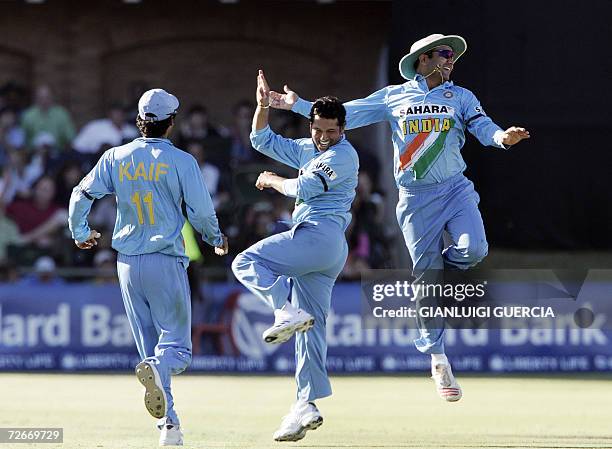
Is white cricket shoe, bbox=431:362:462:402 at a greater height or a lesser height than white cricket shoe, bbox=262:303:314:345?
lesser

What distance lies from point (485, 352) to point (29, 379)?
5.23 metres

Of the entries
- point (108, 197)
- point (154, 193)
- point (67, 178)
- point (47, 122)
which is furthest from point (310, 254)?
point (47, 122)

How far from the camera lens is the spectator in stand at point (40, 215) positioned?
18.3 m

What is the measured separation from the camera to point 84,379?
16.6 metres

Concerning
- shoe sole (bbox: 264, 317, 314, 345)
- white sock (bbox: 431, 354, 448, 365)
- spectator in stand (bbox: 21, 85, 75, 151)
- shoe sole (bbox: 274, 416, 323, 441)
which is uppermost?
spectator in stand (bbox: 21, 85, 75, 151)

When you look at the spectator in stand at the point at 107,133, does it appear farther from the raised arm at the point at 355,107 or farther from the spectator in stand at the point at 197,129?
the raised arm at the point at 355,107

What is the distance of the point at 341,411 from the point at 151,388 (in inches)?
163

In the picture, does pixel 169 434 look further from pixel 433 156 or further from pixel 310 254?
A: pixel 433 156

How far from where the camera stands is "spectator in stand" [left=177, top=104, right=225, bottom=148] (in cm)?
1853

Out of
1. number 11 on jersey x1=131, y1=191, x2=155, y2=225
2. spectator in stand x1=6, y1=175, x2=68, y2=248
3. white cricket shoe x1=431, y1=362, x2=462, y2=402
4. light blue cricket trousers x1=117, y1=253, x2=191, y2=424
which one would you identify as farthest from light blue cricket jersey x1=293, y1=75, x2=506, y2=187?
spectator in stand x1=6, y1=175, x2=68, y2=248

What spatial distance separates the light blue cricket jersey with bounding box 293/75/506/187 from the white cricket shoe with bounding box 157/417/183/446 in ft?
8.12

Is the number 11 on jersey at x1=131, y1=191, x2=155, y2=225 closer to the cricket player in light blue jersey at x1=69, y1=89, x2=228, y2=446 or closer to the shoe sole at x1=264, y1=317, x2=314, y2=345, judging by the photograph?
the cricket player in light blue jersey at x1=69, y1=89, x2=228, y2=446

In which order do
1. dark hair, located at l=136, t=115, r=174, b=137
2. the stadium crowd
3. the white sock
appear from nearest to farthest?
1. dark hair, located at l=136, t=115, r=174, b=137
2. the white sock
3. the stadium crowd

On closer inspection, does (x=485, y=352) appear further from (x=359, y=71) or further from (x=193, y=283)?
(x=359, y=71)
